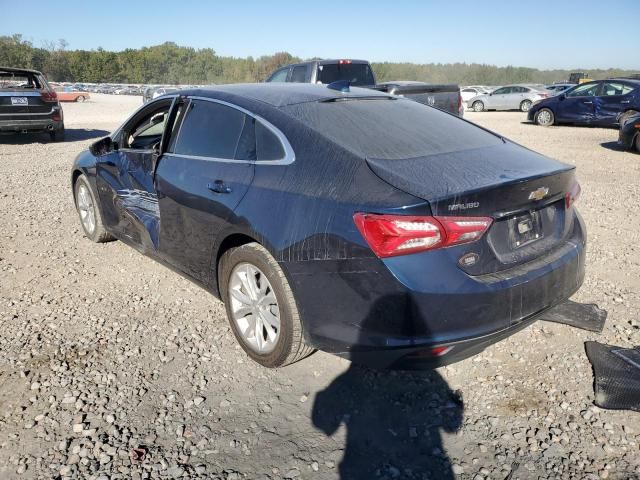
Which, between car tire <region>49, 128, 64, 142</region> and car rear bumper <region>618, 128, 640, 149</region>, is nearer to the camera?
car rear bumper <region>618, 128, 640, 149</region>

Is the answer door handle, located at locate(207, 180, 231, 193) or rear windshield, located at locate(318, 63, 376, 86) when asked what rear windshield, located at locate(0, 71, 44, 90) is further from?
door handle, located at locate(207, 180, 231, 193)

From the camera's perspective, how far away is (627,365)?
3.07 meters

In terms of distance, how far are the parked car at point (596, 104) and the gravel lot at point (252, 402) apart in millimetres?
13117

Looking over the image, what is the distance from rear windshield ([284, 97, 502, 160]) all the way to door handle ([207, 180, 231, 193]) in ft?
1.95

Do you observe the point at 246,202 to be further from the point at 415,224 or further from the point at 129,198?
the point at 129,198

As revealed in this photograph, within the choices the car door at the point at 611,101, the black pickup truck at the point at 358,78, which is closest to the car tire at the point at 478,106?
the car door at the point at 611,101

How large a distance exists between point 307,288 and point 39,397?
1654mm

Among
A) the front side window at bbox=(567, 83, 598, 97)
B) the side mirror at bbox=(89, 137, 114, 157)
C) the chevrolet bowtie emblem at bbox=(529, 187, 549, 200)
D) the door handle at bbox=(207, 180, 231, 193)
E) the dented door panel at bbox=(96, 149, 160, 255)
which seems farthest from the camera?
the front side window at bbox=(567, 83, 598, 97)

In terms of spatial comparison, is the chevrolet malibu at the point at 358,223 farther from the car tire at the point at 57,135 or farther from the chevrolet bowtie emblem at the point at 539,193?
the car tire at the point at 57,135

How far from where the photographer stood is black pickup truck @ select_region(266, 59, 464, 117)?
941 cm

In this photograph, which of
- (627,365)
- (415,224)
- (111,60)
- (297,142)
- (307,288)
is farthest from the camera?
(111,60)

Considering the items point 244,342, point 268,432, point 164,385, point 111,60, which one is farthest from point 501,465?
point 111,60

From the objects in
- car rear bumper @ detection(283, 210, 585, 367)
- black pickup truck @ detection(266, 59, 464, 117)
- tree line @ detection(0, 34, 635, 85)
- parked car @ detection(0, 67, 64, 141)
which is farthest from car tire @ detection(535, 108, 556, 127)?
tree line @ detection(0, 34, 635, 85)

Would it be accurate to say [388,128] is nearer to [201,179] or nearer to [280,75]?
[201,179]
